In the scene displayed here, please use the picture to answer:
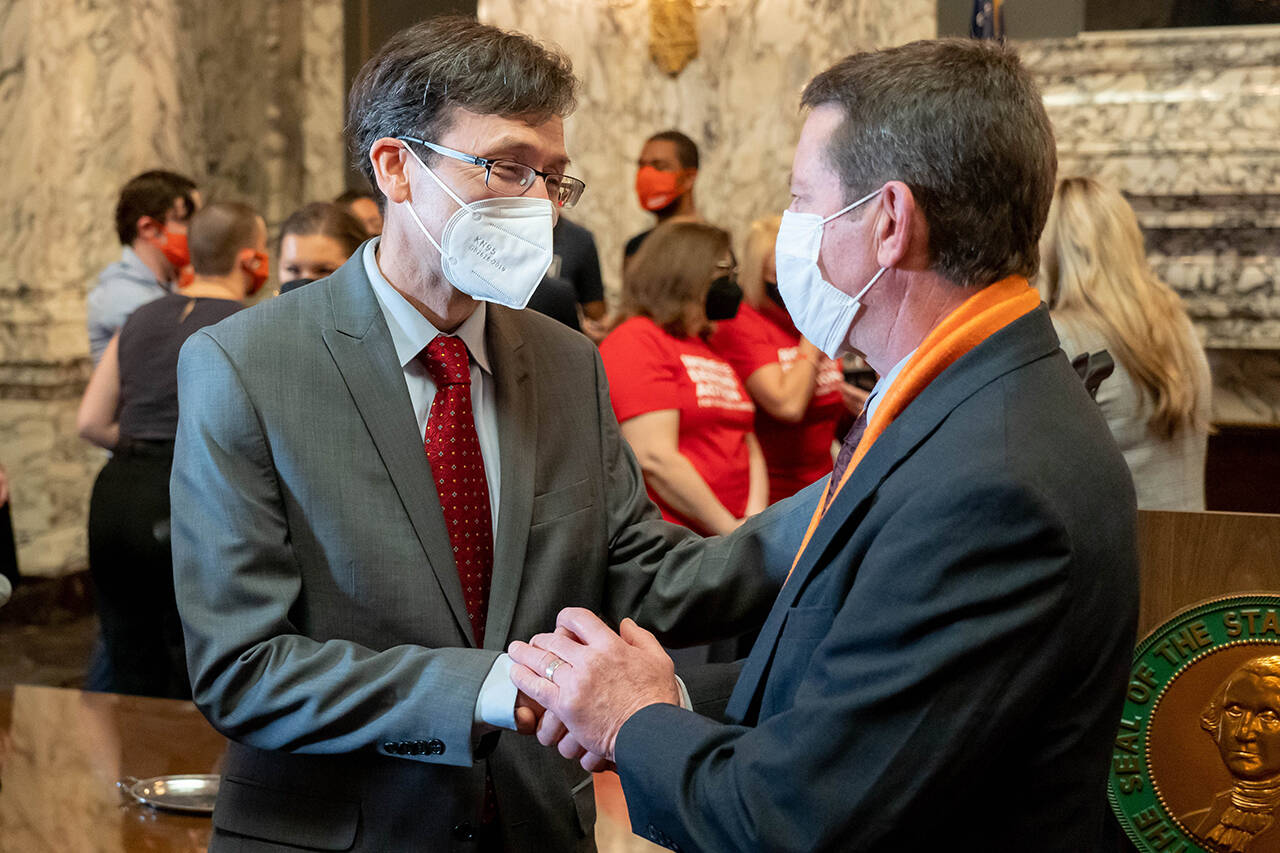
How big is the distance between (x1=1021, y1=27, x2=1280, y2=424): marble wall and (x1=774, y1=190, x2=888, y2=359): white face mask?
4162mm

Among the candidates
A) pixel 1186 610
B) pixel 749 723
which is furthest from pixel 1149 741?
pixel 749 723

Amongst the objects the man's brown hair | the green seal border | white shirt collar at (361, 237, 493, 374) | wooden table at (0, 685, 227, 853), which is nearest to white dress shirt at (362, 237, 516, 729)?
white shirt collar at (361, 237, 493, 374)

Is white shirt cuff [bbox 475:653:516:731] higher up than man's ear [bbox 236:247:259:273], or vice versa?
man's ear [bbox 236:247:259:273]

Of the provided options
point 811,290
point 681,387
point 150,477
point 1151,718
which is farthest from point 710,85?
point 811,290

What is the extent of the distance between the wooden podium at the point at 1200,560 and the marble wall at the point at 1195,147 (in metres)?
3.68

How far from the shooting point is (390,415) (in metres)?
1.75

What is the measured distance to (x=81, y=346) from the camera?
6473mm

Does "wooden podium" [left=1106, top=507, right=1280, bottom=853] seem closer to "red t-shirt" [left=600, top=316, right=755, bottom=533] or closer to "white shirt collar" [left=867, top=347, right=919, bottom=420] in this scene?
"white shirt collar" [left=867, top=347, right=919, bottom=420]

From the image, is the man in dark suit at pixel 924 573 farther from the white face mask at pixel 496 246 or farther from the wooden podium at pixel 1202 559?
the wooden podium at pixel 1202 559

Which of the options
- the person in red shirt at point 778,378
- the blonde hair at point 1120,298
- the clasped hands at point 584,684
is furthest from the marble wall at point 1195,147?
the clasped hands at point 584,684

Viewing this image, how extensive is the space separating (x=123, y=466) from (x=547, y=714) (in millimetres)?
2750

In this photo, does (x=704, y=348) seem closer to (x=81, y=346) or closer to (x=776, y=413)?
(x=776, y=413)

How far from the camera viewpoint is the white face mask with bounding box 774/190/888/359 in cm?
163

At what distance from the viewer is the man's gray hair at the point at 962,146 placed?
1.47 m
